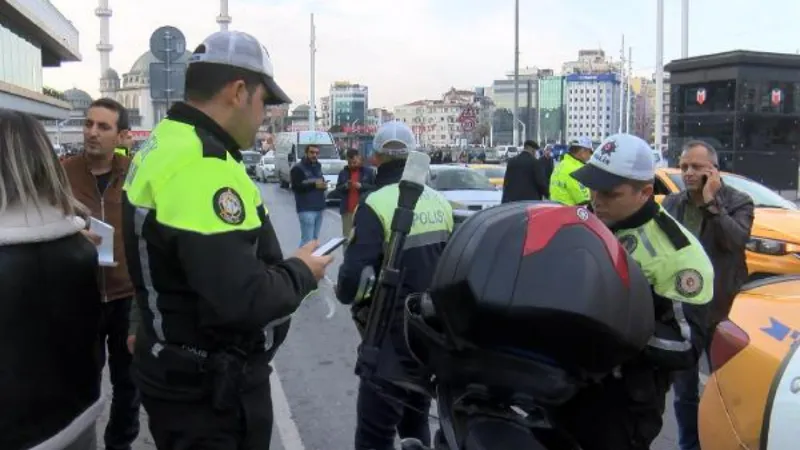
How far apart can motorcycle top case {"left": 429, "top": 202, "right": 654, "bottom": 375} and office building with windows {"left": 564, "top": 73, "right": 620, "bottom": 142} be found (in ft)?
343

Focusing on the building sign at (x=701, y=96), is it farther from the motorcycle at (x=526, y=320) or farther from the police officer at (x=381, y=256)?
the motorcycle at (x=526, y=320)

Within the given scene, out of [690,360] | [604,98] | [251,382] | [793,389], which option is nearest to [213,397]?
[251,382]

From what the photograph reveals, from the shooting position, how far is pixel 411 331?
7.55 feet

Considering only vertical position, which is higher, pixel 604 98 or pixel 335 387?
pixel 604 98

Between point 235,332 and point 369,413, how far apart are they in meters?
1.49

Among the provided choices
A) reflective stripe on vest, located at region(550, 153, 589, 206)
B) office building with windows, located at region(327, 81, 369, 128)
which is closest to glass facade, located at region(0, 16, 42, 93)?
reflective stripe on vest, located at region(550, 153, 589, 206)

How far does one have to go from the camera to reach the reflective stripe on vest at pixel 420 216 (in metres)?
3.69

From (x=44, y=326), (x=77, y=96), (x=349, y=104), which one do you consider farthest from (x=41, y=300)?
(x=77, y=96)

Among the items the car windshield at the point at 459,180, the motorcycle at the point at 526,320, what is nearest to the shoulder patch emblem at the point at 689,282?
the motorcycle at the point at 526,320

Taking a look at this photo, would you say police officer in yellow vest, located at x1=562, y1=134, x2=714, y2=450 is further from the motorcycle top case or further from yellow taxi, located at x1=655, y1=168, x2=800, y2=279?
yellow taxi, located at x1=655, y1=168, x2=800, y2=279

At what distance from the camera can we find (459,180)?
1571 cm

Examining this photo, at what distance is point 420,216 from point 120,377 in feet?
5.87

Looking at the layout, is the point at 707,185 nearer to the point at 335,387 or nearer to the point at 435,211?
the point at 435,211

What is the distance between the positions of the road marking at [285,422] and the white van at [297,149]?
80.5ft
